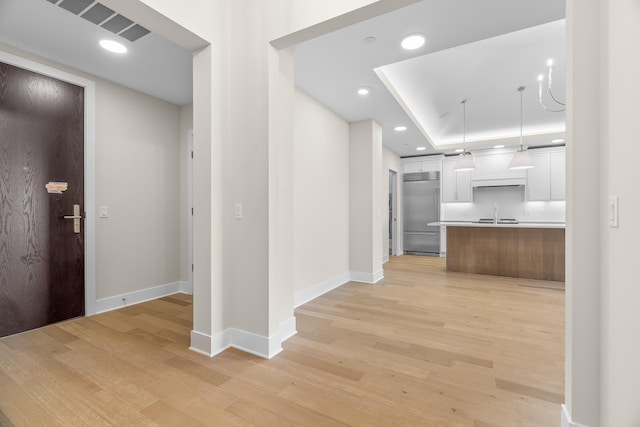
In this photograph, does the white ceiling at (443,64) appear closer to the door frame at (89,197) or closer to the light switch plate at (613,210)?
the light switch plate at (613,210)

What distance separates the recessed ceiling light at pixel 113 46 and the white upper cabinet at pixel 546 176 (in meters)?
7.67

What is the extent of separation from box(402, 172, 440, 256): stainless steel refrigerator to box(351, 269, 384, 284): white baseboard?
3.21 m

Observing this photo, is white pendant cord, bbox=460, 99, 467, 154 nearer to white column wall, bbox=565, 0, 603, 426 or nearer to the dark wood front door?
white column wall, bbox=565, 0, 603, 426

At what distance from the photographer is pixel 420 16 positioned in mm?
2152

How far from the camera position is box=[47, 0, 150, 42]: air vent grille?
1986mm

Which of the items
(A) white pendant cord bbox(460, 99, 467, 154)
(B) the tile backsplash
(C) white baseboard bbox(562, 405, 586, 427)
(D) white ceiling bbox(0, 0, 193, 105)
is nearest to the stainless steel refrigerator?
(B) the tile backsplash

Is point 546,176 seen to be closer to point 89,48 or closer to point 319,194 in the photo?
point 319,194

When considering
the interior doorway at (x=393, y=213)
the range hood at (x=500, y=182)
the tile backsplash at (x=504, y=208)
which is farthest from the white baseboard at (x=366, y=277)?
the range hood at (x=500, y=182)

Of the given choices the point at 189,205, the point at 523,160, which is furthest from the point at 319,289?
the point at 523,160

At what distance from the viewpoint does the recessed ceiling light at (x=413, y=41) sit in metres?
2.40

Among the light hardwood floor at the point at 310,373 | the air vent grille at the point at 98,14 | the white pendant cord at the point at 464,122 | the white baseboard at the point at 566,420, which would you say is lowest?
the light hardwood floor at the point at 310,373

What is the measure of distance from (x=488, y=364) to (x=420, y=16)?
2.63 meters

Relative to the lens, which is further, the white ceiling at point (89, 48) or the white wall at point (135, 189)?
the white wall at point (135, 189)

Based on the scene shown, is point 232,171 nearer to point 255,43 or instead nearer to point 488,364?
point 255,43
